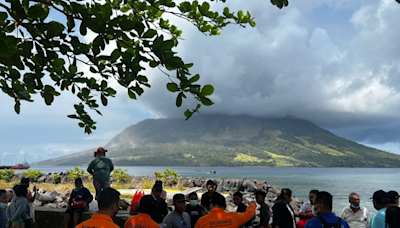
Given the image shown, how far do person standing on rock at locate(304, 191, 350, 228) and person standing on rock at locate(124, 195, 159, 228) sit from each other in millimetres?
2151

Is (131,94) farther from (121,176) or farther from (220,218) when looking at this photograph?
(121,176)

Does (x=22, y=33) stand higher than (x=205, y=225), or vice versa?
(x=22, y=33)

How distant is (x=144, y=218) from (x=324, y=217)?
2.45 meters

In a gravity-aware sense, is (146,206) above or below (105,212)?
below

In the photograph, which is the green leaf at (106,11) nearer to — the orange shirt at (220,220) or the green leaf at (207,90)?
the green leaf at (207,90)

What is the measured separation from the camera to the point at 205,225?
4.38m

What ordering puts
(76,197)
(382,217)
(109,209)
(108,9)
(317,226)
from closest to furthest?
(108,9), (109,209), (317,226), (382,217), (76,197)

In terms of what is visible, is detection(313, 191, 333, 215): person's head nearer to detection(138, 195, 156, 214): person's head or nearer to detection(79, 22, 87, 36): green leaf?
detection(138, 195, 156, 214): person's head

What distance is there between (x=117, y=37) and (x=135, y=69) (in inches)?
12.0

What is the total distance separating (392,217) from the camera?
4.46 meters

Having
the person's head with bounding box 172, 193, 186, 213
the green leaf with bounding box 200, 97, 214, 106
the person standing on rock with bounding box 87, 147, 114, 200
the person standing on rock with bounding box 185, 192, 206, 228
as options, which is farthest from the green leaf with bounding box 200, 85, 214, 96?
the person standing on rock with bounding box 87, 147, 114, 200

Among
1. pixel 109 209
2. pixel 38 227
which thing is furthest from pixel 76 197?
pixel 109 209

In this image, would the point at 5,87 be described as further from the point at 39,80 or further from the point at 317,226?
the point at 317,226

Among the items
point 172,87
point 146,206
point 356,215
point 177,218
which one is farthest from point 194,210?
point 172,87
